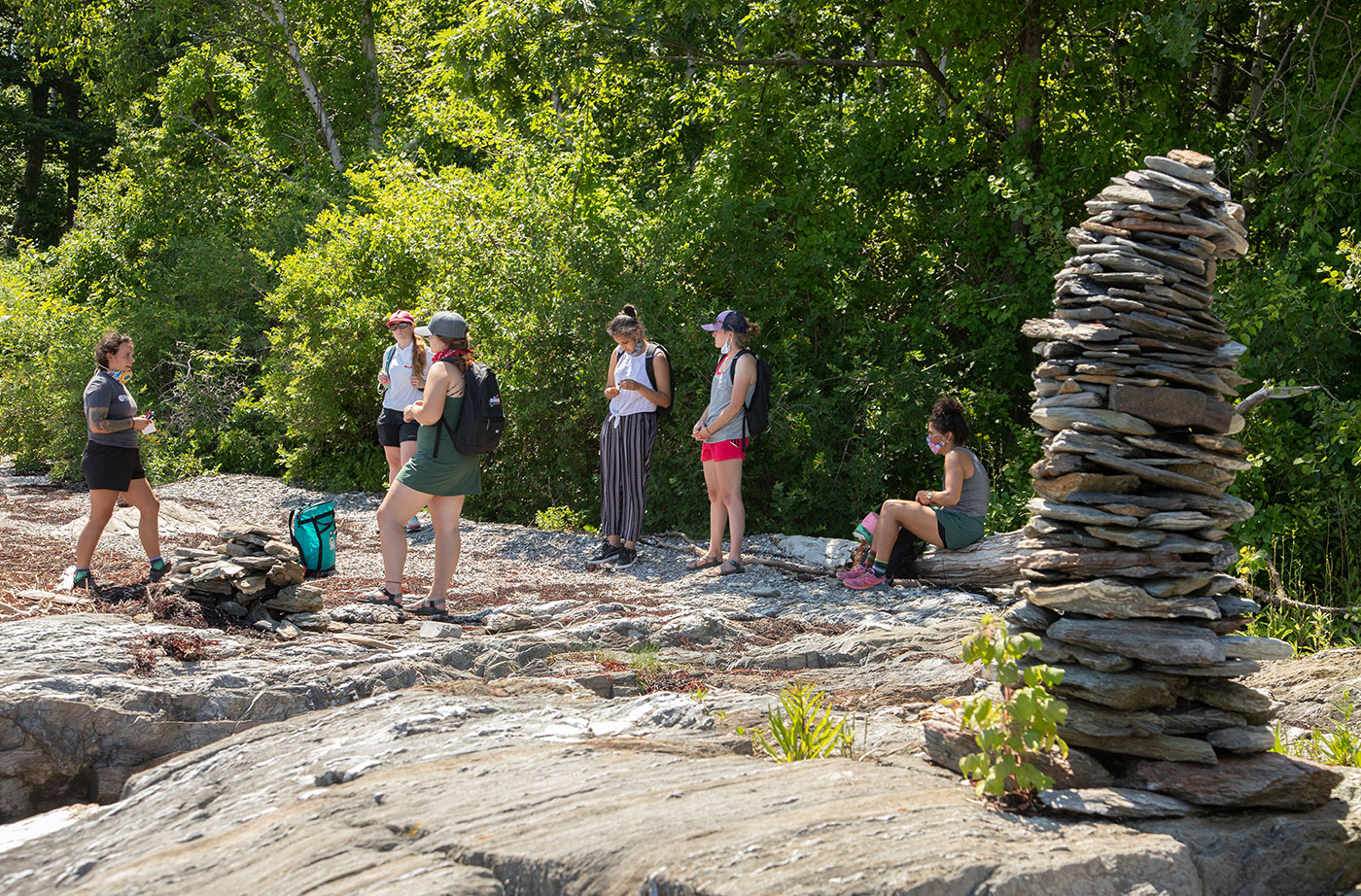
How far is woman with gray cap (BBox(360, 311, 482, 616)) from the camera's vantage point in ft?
22.1

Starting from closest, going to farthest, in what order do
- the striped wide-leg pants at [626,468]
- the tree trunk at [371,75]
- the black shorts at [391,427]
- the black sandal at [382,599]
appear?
the black sandal at [382,599] < the striped wide-leg pants at [626,468] < the black shorts at [391,427] < the tree trunk at [371,75]

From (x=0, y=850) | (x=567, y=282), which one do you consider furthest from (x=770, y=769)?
(x=567, y=282)

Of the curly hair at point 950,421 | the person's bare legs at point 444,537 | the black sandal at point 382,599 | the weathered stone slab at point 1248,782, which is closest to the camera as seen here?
the weathered stone slab at point 1248,782

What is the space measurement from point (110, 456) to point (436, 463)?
7.62 ft

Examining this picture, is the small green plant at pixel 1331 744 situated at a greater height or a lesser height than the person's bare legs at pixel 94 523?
lesser

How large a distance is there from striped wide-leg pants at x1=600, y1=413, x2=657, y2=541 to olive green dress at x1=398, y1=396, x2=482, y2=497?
2.59 meters

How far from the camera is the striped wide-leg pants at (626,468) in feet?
30.6

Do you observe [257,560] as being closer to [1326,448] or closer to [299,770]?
[299,770]

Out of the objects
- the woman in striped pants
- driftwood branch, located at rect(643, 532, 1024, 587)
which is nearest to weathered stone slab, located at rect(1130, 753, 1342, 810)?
driftwood branch, located at rect(643, 532, 1024, 587)

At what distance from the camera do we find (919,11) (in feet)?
38.2

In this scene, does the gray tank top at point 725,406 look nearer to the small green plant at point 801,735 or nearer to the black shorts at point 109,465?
the black shorts at point 109,465

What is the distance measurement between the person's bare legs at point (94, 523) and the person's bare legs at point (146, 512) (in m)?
0.12

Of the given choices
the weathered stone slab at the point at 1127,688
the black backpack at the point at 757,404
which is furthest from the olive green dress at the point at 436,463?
the weathered stone slab at the point at 1127,688

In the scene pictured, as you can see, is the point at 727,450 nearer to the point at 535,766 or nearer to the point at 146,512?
the point at 146,512
